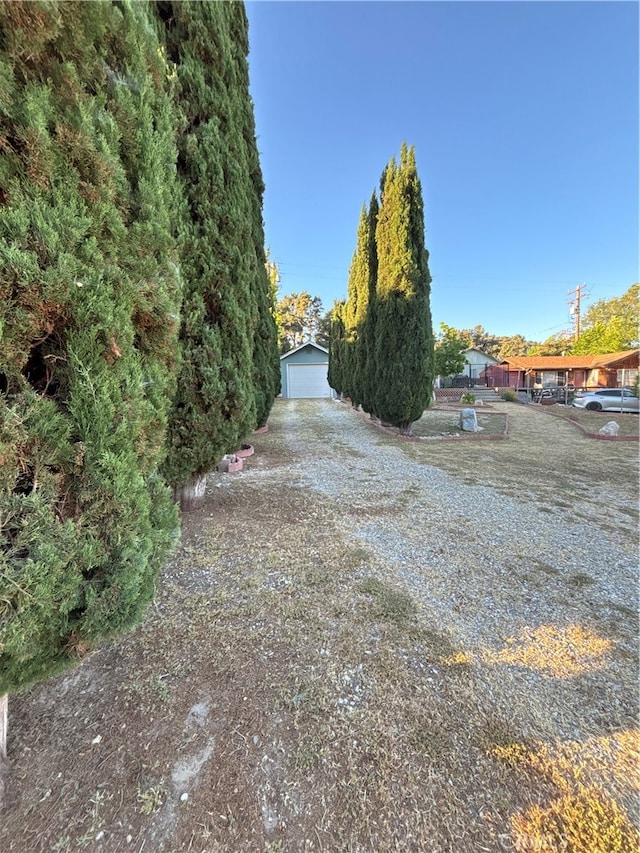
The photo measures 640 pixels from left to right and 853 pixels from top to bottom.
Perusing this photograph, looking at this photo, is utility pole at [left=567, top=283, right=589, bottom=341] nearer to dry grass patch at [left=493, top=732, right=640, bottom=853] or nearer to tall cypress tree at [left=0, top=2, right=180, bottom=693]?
dry grass patch at [left=493, top=732, right=640, bottom=853]

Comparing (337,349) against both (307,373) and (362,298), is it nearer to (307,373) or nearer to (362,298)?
(307,373)

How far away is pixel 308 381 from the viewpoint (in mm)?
22562

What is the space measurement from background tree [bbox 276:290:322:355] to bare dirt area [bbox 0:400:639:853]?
1205 inches

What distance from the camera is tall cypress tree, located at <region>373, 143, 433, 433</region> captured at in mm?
8219

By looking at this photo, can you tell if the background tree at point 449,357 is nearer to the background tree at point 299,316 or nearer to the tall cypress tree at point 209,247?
the background tree at point 299,316

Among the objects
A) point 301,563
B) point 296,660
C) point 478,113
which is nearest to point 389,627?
point 296,660

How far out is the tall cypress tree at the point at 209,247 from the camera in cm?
273

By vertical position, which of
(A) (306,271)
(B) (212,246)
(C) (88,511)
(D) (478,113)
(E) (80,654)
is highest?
(A) (306,271)

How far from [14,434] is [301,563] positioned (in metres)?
2.25

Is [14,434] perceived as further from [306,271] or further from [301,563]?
[306,271]

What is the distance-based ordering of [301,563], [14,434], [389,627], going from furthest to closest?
1. [301,563]
2. [389,627]
3. [14,434]

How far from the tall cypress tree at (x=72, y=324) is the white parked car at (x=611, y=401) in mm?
19222

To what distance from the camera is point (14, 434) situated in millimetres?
968

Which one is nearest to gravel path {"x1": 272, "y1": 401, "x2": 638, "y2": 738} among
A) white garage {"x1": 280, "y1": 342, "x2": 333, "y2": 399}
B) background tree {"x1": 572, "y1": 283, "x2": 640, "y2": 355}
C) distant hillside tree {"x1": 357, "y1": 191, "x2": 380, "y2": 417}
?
distant hillside tree {"x1": 357, "y1": 191, "x2": 380, "y2": 417}
